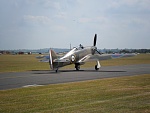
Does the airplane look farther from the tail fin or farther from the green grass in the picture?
the green grass

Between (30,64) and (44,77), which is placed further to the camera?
(30,64)

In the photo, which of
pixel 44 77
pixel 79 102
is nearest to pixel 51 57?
pixel 44 77

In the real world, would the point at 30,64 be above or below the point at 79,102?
above

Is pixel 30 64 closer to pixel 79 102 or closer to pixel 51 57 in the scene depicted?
pixel 51 57

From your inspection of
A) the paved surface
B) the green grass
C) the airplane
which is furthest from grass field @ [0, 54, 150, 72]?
the green grass

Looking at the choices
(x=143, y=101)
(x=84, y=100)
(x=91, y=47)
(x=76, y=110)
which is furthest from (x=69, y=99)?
(x=91, y=47)

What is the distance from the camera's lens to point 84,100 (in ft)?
42.2

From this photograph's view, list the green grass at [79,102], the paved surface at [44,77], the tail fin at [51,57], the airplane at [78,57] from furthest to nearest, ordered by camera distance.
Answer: the airplane at [78,57] → the tail fin at [51,57] → the paved surface at [44,77] → the green grass at [79,102]

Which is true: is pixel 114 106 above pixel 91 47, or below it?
below

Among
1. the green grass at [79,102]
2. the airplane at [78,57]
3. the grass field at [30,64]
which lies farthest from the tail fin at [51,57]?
the green grass at [79,102]

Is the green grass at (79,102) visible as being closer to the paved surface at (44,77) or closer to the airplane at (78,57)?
the paved surface at (44,77)

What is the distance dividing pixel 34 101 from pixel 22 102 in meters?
0.55

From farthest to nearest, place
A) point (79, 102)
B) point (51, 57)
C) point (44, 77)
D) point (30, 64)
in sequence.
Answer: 1. point (30, 64)
2. point (51, 57)
3. point (44, 77)
4. point (79, 102)

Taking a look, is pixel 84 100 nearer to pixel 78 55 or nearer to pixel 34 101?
pixel 34 101
